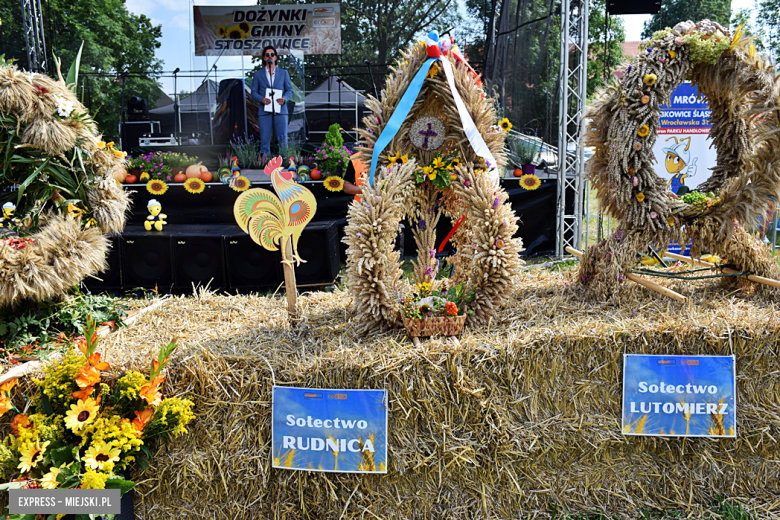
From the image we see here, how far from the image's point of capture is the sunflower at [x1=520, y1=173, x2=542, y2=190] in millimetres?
6293

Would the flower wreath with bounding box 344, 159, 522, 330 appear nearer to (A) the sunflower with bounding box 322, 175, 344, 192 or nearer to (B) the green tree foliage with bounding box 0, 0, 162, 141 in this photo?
(A) the sunflower with bounding box 322, 175, 344, 192

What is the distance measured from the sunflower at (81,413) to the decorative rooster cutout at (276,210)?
37.9 inches

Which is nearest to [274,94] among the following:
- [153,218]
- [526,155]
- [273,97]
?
[273,97]

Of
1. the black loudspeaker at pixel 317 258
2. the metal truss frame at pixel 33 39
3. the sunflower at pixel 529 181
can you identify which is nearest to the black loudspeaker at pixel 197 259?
the black loudspeaker at pixel 317 258

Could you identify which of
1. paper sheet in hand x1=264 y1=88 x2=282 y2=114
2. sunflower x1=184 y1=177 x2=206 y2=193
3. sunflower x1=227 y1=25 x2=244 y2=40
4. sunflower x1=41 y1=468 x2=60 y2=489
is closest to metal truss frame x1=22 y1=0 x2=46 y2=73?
sunflower x1=184 y1=177 x2=206 y2=193

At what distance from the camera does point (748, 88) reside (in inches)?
110

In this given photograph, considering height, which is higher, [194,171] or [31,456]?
[194,171]

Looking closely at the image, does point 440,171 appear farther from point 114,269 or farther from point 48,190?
point 114,269

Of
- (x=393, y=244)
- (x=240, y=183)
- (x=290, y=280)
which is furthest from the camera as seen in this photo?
(x=240, y=183)

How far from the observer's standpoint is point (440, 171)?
2693mm

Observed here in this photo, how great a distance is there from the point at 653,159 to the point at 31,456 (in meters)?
3.11

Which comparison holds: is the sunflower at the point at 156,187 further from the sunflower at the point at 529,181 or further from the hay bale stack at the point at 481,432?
the sunflower at the point at 529,181

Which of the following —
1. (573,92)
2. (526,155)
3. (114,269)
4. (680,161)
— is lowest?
(114,269)

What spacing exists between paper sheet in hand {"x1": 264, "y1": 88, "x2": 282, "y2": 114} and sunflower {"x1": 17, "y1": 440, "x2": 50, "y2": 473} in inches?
278
